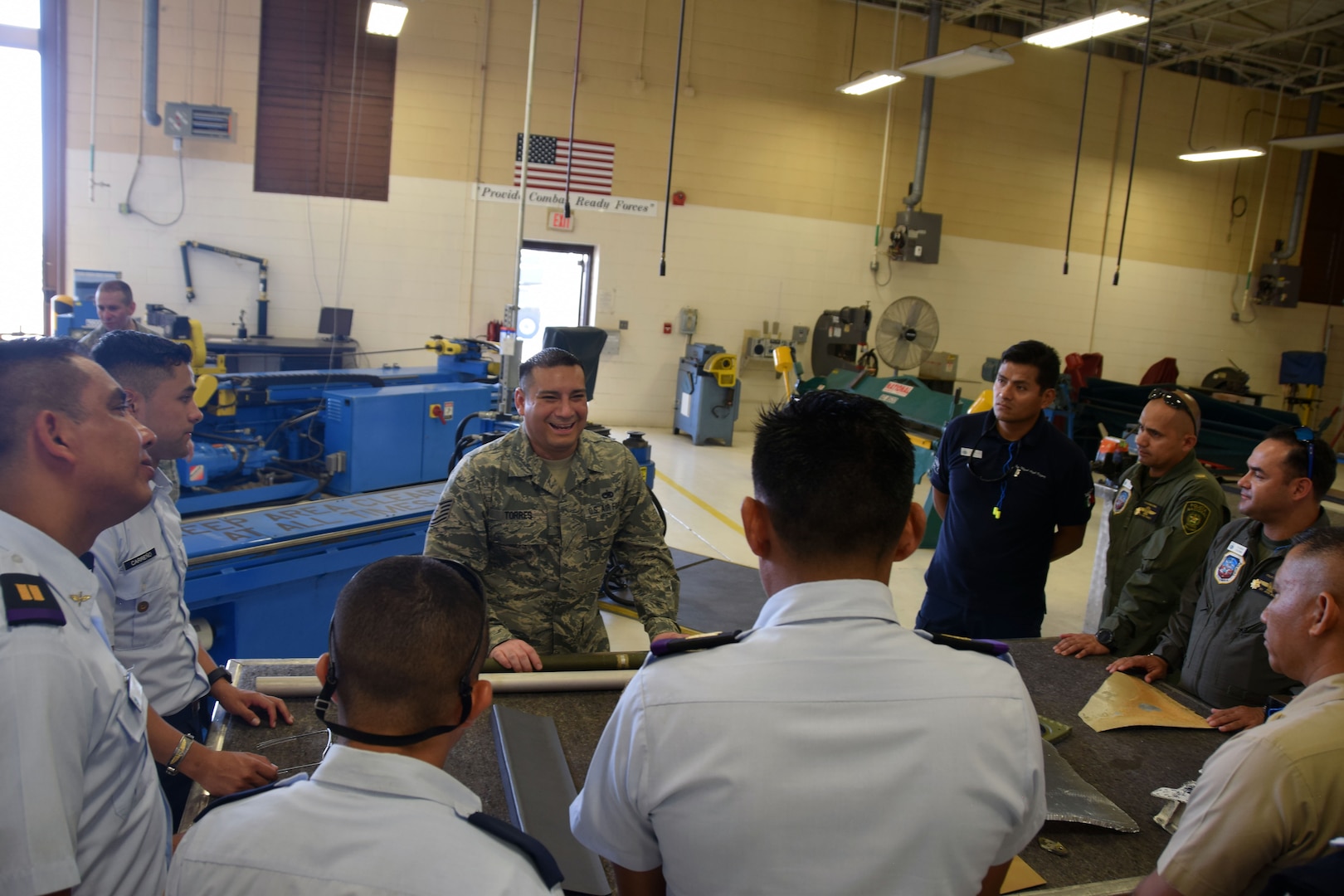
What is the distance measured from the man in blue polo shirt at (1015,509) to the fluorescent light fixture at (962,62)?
20.0 feet

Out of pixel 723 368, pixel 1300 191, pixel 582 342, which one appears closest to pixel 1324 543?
pixel 582 342

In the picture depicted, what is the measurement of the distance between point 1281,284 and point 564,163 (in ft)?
34.9

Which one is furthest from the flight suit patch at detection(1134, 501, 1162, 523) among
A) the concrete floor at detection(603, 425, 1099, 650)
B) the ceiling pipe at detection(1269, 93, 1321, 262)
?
the ceiling pipe at detection(1269, 93, 1321, 262)

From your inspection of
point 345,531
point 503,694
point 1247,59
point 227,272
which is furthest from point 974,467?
point 1247,59

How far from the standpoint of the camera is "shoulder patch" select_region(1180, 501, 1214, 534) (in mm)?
2648

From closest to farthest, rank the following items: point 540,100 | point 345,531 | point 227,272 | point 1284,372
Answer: point 345,531, point 227,272, point 540,100, point 1284,372

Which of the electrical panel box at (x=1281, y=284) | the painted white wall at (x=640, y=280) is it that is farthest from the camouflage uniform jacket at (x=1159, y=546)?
the electrical panel box at (x=1281, y=284)

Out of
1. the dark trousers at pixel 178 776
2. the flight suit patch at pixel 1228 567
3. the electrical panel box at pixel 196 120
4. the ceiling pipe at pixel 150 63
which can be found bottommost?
the dark trousers at pixel 178 776

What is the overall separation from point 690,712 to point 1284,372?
50.6 ft

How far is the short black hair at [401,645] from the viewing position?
97 cm

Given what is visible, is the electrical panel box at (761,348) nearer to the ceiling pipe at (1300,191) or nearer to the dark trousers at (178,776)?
the ceiling pipe at (1300,191)

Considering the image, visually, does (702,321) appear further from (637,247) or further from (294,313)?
(294,313)

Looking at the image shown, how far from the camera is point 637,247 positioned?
405 inches

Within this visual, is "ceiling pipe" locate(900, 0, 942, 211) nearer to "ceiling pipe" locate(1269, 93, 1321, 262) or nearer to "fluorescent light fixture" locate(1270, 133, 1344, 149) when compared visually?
"fluorescent light fixture" locate(1270, 133, 1344, 149)
